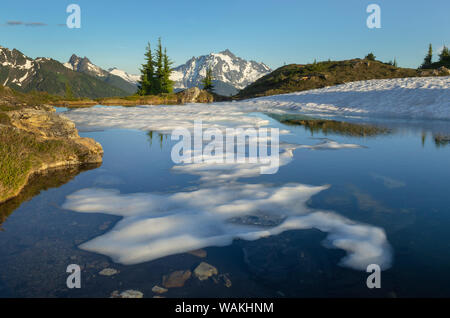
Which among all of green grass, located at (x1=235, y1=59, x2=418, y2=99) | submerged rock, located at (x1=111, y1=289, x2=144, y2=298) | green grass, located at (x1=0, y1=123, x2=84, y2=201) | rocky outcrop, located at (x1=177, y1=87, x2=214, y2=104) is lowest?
submerged rock, located at (x1=111, y1=289, x2=144, y2=298)

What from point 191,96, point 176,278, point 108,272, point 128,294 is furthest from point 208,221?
point 191,96

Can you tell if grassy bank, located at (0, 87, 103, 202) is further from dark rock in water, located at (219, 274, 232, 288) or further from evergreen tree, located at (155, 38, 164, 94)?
evergreen tree, located at (155, 38, 164, 94)

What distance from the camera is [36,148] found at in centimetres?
840

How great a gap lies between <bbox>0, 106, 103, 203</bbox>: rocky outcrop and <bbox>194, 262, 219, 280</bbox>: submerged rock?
4.52 meters

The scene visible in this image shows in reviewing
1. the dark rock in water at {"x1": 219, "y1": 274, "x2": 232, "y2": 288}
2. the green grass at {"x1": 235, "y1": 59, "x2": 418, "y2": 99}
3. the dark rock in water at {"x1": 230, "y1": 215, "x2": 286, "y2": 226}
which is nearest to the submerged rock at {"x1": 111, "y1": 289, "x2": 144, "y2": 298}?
the dark rock in water at {"x1": 219, "y1": 274, "x2": 232, "y2": 288}

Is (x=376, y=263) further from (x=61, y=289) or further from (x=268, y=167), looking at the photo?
(x=268, y=167)

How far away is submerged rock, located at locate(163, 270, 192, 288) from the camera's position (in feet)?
11.0

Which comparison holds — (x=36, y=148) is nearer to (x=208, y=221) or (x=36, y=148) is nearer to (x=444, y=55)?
(x=208, y=221)

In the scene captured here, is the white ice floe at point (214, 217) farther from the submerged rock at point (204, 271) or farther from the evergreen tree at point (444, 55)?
the evergreen tree at point (444, 55)

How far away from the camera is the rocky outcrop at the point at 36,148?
6.21m

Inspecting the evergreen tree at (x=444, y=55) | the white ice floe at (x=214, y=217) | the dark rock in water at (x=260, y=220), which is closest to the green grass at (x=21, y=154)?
the white ice floe at (x=214, y=217)

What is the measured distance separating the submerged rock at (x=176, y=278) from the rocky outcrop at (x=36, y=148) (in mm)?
4311
